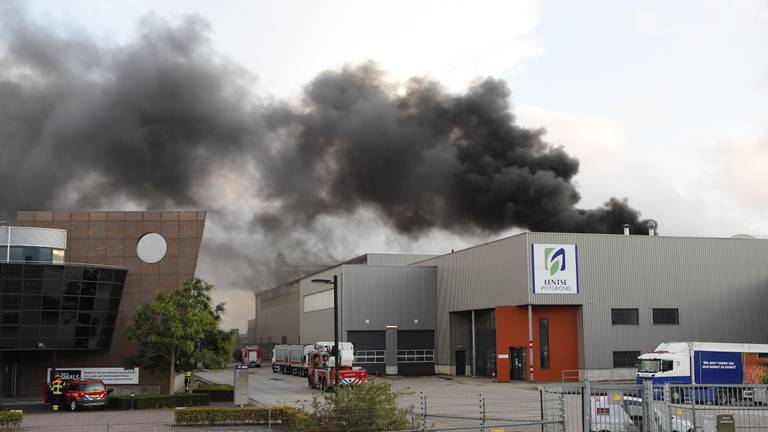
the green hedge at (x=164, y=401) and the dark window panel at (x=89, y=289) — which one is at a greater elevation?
the dark window panel at (x=89, y=289)

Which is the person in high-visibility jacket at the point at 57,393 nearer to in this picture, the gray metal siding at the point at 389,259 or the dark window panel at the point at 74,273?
the dark window panel at the point at 74,273

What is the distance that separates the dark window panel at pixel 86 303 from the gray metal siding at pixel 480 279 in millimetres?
30382

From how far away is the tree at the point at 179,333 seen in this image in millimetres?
46344

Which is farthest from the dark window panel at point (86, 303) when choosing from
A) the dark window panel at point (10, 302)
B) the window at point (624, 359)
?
the window at point (624, 359)

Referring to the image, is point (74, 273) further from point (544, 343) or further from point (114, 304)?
point (544, 343)

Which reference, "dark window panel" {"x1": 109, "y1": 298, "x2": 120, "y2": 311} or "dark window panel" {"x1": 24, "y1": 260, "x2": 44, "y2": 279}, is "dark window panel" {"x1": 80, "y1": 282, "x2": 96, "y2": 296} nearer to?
"dark window panel" {"x1": 109, "y1": 298, "x2": 120, "y2": 311}

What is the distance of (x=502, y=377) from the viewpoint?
60.8m

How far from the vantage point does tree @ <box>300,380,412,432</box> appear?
840 inches

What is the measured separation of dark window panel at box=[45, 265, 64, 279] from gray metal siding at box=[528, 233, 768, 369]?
32.6m

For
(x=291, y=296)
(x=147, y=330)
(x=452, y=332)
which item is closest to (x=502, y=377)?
(x=452, y=332)

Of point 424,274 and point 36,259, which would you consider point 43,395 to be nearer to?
point 36,259

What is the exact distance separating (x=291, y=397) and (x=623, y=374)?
25.6 meters

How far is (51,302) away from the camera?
49375mm

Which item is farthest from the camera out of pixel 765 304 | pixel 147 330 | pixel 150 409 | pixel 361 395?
pixel 765 304
